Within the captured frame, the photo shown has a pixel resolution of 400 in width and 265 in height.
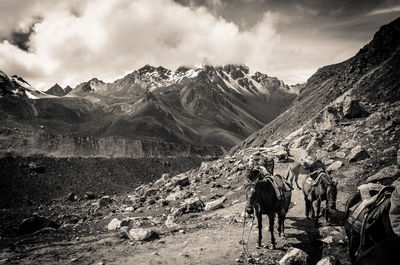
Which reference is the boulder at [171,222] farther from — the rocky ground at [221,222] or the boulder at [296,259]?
the boulder at [296,259]

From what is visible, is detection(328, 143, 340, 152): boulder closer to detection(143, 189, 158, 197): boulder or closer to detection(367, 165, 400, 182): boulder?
detection(367, 165, 400, 182): boulder

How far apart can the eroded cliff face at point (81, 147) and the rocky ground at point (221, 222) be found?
42.4 meters

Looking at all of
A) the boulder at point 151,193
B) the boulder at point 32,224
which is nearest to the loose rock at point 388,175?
the boulder at point 32,224

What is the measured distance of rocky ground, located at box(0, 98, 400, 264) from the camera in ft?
30.8

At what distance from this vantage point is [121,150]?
76.8 metres

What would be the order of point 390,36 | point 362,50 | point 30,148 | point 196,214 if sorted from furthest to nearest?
point 30,148 → point 362,50 → point 390,36 → point 196,214

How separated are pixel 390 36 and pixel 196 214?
113 ft

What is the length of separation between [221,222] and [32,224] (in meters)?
14.7

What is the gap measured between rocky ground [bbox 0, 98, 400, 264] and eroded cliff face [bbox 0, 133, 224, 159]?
42.4m

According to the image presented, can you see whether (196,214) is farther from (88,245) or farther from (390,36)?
(390,36)

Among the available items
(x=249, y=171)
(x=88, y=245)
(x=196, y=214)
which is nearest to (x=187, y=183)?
(x=196, y=214)

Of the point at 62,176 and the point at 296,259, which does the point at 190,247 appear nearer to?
the point at 296,259

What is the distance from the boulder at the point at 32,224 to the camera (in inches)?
735

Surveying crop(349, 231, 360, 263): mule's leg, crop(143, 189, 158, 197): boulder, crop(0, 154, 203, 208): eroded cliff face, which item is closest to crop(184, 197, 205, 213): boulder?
crop(143, 189, 158, 197): boulder
